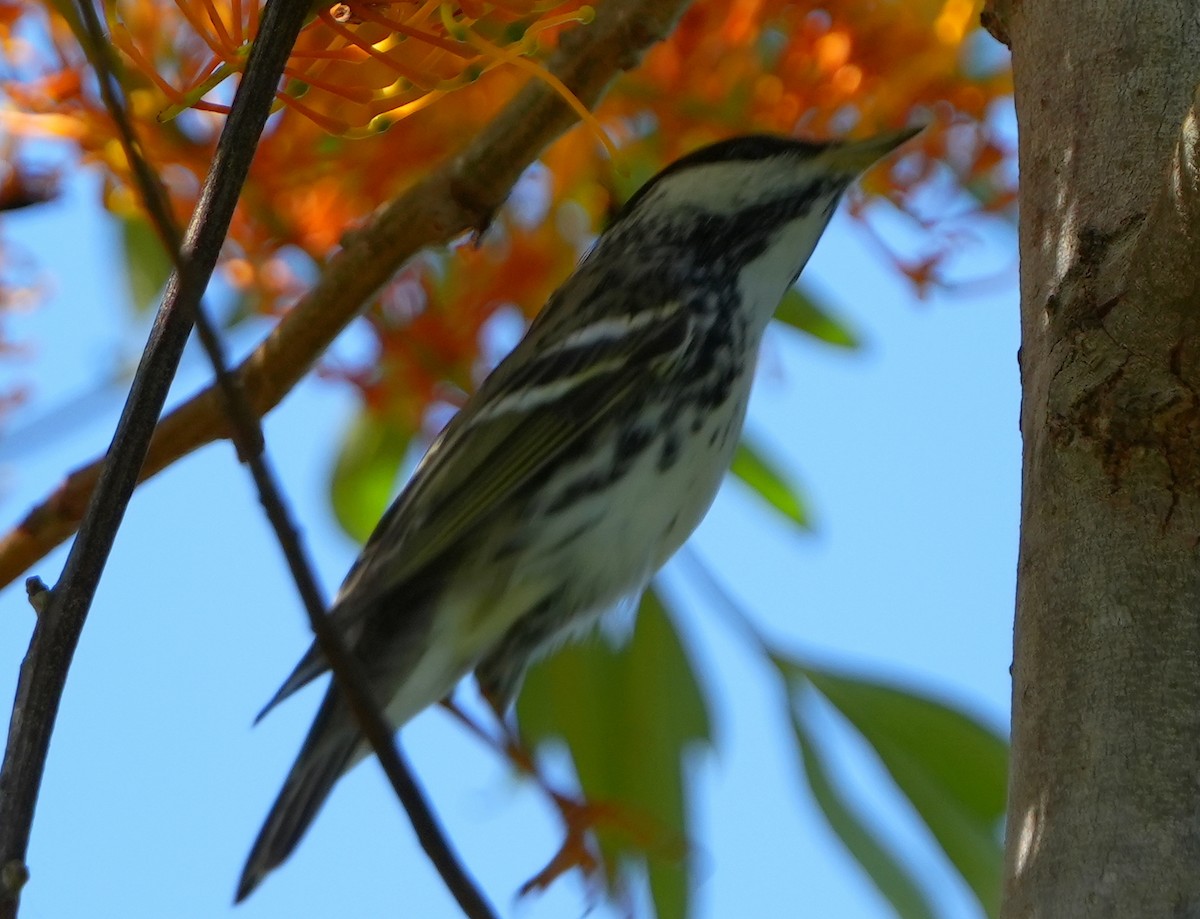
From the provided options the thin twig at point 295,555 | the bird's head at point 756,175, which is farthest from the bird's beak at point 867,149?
the thin twig at point 295,555

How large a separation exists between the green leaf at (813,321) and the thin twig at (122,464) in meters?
2.34

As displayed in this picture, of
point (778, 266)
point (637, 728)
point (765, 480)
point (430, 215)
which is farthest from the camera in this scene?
point (765, 480)

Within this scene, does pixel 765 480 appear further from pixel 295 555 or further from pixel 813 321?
pixel 295 555

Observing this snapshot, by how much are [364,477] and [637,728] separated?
1.15m

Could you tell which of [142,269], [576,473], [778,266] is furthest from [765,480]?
[142,269]

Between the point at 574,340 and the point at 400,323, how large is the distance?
0.54 metres

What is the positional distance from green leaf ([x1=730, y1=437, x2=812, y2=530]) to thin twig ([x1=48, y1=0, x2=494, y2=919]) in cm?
285

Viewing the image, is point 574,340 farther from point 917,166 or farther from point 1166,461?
point 1166,461

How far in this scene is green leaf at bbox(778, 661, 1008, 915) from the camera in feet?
10.9

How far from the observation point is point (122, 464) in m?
1.61

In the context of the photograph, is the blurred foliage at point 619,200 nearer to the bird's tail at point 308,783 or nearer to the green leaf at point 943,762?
the green leaf at point 943,762

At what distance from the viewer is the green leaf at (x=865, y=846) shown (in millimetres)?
3293

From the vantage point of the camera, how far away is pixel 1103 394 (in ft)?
6.59

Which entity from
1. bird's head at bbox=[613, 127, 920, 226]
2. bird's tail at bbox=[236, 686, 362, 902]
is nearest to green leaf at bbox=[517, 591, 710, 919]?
bird's tail at bbox=[236, 686, 362, 902]
